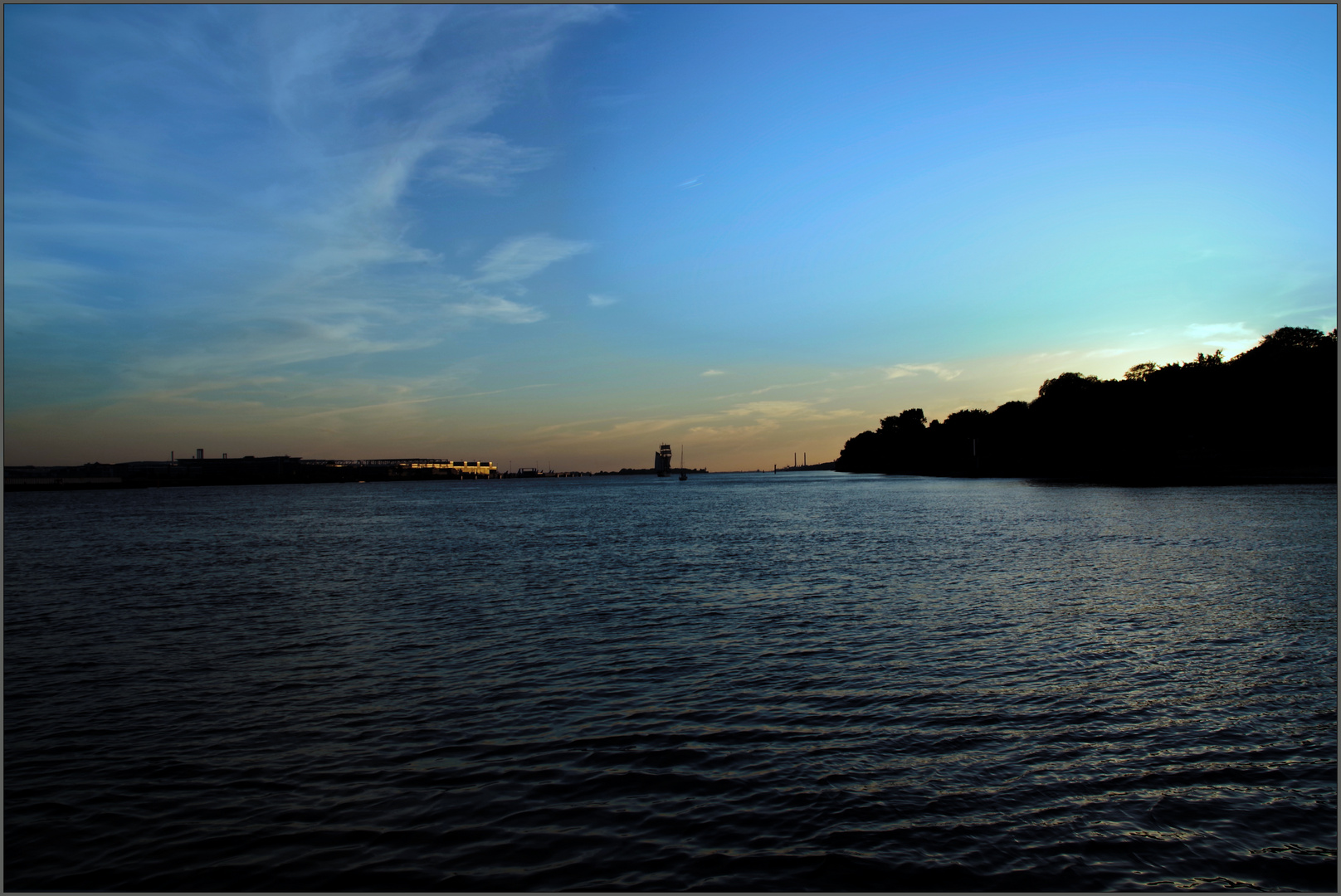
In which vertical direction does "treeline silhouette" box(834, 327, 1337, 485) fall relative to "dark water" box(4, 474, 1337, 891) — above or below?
above

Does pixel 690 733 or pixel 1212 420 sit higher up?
pixel 1212 420

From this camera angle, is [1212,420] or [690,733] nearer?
[690,733]

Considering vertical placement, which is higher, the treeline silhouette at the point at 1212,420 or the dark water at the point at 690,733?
the treeline silhouette at the point at 1212,420

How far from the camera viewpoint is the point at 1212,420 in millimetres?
147125

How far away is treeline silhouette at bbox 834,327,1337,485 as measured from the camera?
126938mm

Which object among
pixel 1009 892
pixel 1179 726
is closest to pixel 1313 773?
pixel 1179 726

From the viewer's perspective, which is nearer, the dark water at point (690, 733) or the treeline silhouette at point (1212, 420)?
the dark water at point (690, 733)

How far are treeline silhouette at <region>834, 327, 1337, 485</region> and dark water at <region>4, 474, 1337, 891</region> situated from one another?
129 metres

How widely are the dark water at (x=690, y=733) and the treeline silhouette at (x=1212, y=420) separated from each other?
422 feet

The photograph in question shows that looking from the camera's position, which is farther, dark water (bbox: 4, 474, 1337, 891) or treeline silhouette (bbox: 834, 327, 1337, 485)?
treeline silhouette (bbox: 834, 327, 1337, 485)

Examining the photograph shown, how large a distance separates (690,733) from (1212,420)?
174 m

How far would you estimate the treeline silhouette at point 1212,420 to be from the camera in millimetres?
126938

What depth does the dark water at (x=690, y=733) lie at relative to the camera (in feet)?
30.0

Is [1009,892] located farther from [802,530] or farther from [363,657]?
[802,530]
